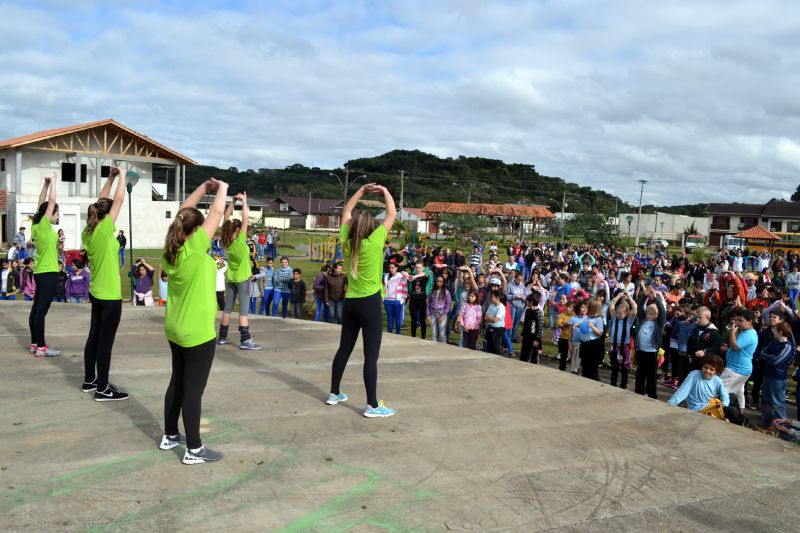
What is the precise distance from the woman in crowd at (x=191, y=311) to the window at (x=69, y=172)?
41386 millimetres

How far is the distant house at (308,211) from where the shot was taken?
97312mm

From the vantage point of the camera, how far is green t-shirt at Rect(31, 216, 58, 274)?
7.06m

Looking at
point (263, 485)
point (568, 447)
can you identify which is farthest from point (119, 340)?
point (568, 447)

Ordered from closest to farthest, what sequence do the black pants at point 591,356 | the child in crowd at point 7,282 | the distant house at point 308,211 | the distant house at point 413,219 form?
1. the black pants at point 591,356
2. the child in crowd at point 7,282
3. the distant house at point 413,219
4. the distant house at point 308,211

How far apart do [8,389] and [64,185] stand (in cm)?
3894

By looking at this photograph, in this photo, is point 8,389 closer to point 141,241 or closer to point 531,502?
point 531,502

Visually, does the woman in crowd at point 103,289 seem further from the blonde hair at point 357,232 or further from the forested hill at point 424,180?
the forested hill at point 424,180

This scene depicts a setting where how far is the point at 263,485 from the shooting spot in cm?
424

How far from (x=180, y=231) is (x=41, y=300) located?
379 centimetres

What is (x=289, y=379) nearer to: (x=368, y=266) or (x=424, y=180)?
(x=368, y=266)

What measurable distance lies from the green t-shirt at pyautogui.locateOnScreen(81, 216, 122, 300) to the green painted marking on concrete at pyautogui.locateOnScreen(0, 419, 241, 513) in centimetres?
180

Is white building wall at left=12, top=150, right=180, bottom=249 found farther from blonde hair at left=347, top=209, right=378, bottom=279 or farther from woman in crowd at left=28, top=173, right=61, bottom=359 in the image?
blonde hair at left=347, top=209, right=378, bottom=279

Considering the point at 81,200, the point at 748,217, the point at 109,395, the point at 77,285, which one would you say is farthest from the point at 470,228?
the point at 748,217

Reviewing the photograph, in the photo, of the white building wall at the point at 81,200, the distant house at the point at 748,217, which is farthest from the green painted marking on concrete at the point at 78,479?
the distant house at the point at 748,217
